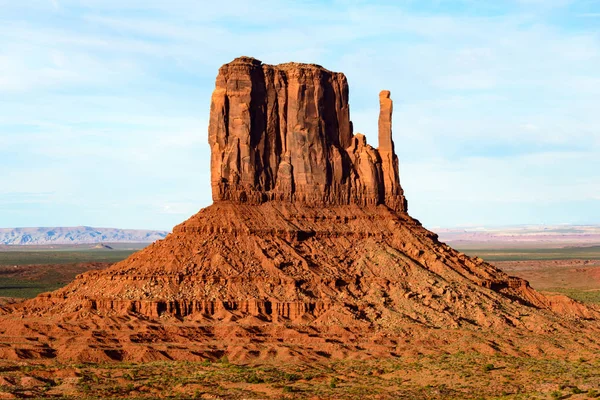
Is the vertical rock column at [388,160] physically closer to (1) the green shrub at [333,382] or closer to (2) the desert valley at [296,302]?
(2) the desert valley at [296,302]

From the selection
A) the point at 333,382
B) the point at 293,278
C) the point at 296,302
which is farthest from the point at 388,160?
the point at 333,382

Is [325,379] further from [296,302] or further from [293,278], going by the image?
[293,278]

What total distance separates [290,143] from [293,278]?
17446mm

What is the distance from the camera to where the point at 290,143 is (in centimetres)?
10762

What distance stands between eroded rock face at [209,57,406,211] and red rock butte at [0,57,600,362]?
0.46ft

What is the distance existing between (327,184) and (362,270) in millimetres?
11374

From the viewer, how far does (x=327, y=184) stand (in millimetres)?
107688

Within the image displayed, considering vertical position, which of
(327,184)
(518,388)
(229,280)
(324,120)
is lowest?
(518,388)

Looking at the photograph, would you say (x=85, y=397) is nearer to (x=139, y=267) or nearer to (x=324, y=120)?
(x=139, y=267)

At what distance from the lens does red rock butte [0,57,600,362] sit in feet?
287

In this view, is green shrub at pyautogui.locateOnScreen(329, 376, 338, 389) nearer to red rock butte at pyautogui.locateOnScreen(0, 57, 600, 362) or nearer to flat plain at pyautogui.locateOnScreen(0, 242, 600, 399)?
flat plain at pyautogui.locateOnScreen(0, 242, 600, 399)

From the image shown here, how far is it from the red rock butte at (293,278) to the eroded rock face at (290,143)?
5.6 inches

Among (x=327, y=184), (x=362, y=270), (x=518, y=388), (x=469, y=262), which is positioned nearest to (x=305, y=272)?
(x=362, y=270)

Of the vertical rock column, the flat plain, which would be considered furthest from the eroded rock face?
the flat plain
